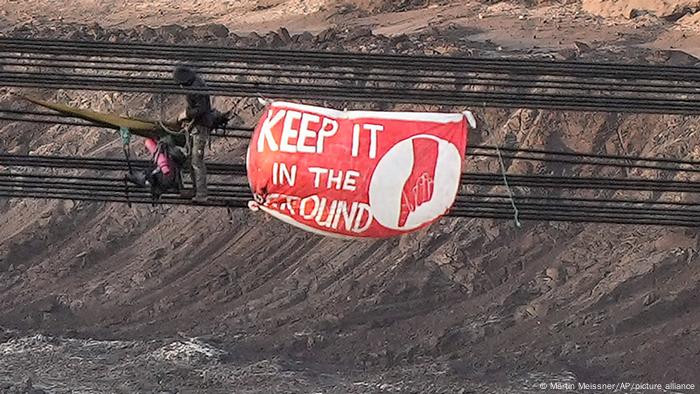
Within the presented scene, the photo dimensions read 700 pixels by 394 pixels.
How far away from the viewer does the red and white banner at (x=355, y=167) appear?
7.15m

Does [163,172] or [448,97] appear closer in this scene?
[163,172]

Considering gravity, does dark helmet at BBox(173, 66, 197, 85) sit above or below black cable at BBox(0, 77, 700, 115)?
above

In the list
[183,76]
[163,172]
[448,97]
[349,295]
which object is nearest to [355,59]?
[448,97]

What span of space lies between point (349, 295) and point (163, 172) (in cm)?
667

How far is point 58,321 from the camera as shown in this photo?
14.4 m

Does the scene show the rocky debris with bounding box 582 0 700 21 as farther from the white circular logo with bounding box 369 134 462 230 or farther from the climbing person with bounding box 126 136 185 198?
the climbing person with bounding box 126 136 185 198

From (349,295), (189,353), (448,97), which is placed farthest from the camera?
(349,295)

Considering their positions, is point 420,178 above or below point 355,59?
below

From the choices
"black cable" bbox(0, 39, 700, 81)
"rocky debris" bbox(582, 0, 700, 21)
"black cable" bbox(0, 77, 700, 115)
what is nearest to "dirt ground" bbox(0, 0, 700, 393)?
"rocky debris" bbox(582, 0, 700, 21)

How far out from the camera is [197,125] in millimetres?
7645

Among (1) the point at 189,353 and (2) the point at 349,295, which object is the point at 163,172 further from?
(2) the point at 349,295

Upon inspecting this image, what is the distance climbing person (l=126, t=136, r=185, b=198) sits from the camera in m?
7.59

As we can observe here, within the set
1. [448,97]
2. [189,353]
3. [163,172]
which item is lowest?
[189,353]

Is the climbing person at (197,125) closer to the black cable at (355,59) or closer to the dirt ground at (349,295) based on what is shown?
the black cable at (355,59)
